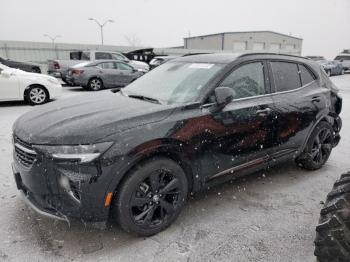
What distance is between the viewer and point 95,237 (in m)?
2.82

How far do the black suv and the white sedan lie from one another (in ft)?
20.8

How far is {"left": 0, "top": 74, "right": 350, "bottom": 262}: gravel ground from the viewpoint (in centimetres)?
259

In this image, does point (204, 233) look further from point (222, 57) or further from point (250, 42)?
point (250, 42)

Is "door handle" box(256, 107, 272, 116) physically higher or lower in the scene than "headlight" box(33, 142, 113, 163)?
higher

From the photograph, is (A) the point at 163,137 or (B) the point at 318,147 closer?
(A) the point at 163,137

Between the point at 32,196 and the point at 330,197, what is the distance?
8.05 ft

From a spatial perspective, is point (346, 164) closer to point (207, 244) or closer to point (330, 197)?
point (330, 197)

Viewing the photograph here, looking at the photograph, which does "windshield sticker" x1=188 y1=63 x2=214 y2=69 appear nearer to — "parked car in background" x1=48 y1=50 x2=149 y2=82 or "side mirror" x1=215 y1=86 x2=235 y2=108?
"side mirror" x1=215 y1=86 x2=235 y2=108

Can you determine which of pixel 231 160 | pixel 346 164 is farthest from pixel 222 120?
pixel 346 164

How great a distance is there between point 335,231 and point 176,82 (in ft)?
6.90

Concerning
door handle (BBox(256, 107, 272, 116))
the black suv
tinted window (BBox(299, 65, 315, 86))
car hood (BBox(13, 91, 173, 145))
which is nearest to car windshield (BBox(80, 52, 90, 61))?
the black suv

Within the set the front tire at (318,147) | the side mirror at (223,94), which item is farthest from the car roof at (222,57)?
the front tire at (318,147)

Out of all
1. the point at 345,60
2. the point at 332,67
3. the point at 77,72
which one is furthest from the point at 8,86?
the point at 345,60

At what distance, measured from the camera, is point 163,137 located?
2621 millimetres
